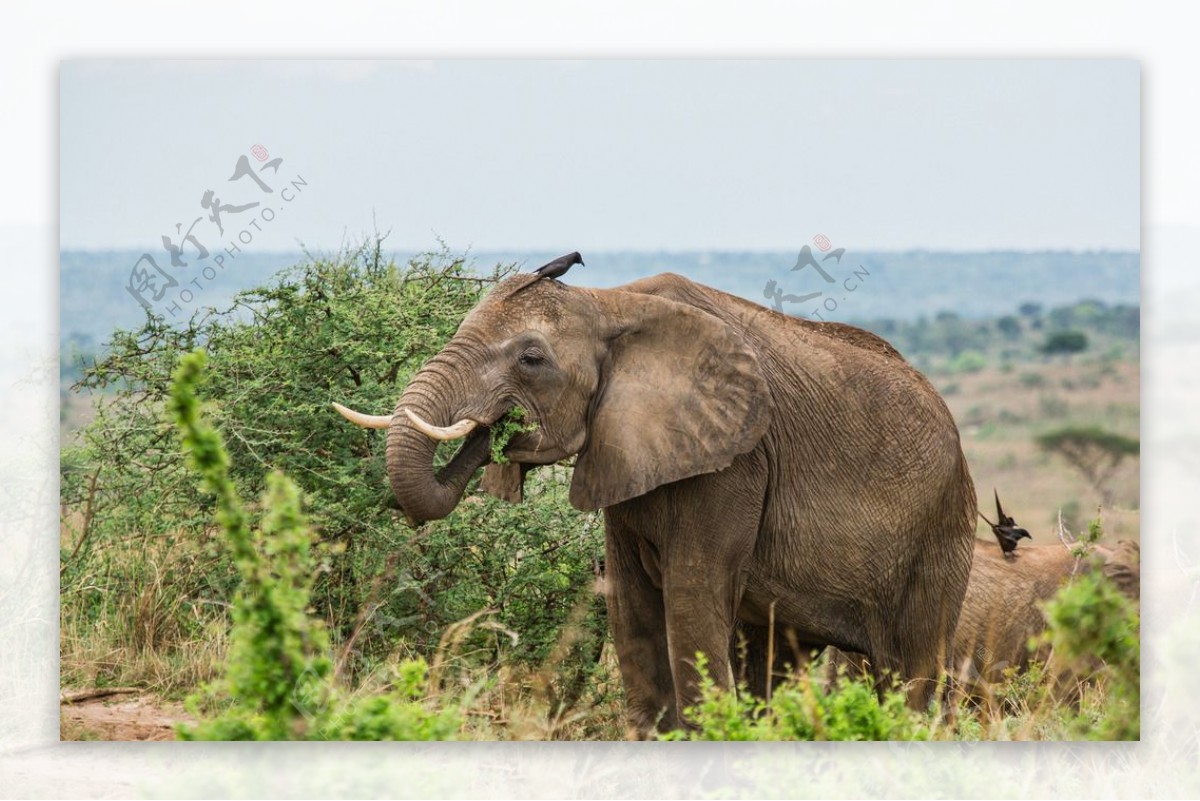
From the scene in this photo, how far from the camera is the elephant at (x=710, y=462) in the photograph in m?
7.21

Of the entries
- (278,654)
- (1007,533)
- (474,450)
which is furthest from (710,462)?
(1007,533)

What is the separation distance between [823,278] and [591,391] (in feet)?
12.0

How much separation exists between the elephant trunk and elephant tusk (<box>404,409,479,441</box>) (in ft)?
0.04

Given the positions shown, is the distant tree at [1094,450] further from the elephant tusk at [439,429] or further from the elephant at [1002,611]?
the elephant tusk at [439,429]

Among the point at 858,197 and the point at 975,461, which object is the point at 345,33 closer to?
the point at 858,197

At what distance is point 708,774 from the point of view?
7.36m

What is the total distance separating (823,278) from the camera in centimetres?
1073

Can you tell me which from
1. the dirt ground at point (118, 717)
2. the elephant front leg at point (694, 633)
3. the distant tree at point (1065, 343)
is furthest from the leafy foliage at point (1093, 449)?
the dirt ground at point (118, 717)

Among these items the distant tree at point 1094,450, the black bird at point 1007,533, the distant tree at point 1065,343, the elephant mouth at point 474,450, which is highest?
the distant tree at point 1065,343

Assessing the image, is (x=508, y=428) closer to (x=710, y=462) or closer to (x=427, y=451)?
(x=427, y=451)

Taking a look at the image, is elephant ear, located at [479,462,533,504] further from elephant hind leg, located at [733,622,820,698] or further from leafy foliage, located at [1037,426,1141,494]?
leafy foliage, located at [1037,426,1141,494]

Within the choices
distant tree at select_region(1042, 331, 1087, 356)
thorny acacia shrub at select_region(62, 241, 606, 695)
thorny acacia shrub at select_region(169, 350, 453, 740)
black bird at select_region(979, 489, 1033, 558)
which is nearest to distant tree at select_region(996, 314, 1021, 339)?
distant tree at select_region(1042, 331, 1087, 356)

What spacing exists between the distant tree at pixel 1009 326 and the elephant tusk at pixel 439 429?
855cm

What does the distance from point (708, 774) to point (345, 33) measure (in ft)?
10.1
